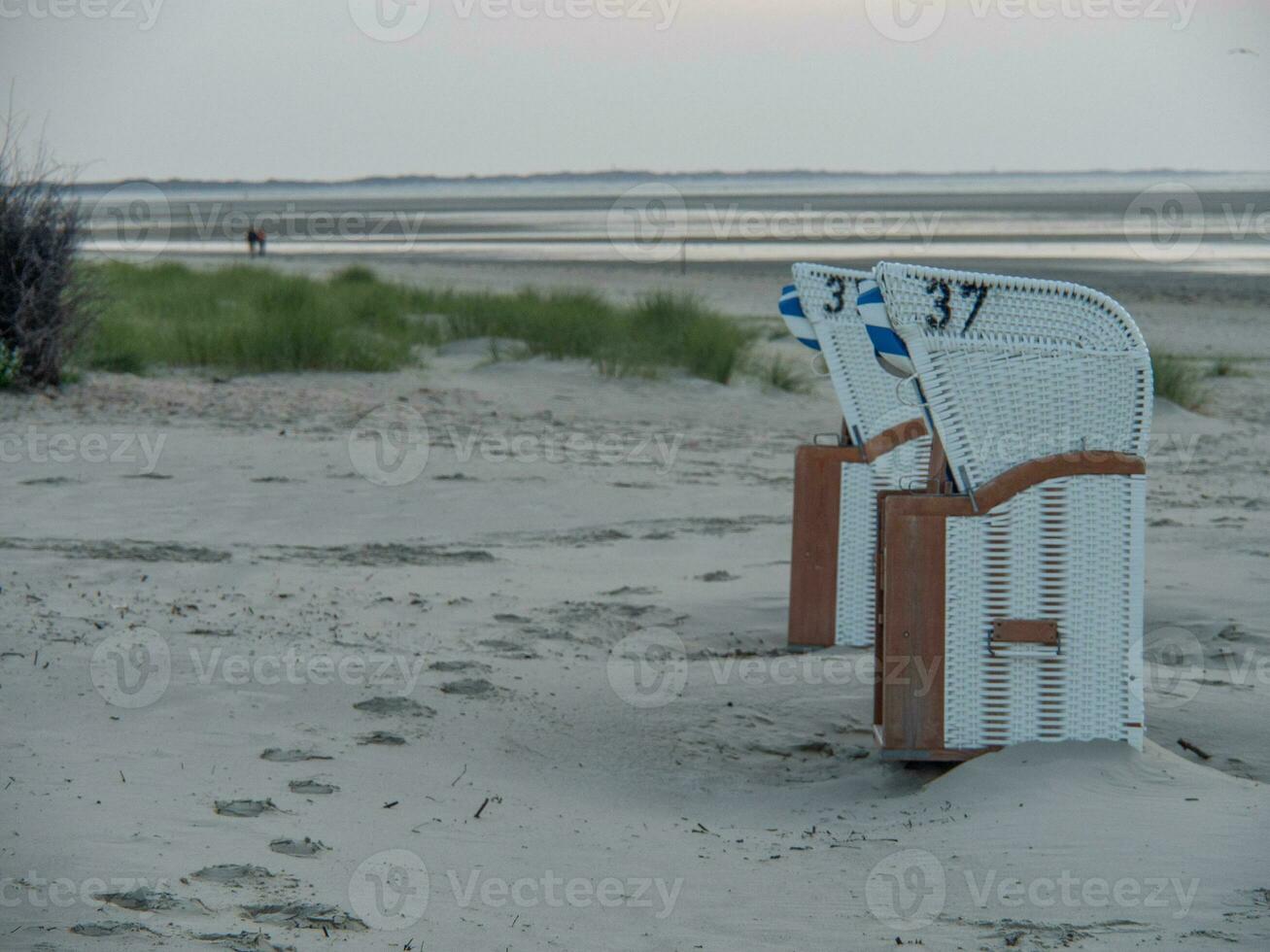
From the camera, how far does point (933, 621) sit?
12.0 ft

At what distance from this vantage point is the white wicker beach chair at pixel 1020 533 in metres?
3.54

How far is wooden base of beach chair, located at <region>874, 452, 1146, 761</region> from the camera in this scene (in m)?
3.60

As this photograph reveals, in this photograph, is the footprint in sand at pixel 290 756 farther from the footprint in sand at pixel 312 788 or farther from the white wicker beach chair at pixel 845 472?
the white wicker beach chair at pixel 845 472

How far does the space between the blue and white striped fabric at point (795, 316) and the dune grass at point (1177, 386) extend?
6.80 metres

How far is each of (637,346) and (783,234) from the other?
36.8m

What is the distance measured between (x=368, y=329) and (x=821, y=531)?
33.0ft

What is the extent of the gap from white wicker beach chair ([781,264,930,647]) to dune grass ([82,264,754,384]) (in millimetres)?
7052

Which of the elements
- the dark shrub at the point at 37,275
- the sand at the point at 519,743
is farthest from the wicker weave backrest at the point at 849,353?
the dark shrub at the point at 37,275

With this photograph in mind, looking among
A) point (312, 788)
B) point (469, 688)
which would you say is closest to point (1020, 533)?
point (469, 688)

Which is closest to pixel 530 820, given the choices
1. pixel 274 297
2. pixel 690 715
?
pixel 690 715

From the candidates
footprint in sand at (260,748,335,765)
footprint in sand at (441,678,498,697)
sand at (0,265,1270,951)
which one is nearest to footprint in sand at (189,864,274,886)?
sand at (0,265,1270,951)

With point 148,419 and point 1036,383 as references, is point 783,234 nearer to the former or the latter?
point 148,419

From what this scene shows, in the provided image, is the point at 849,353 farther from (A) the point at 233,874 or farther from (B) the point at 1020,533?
(A) the point at 233,874

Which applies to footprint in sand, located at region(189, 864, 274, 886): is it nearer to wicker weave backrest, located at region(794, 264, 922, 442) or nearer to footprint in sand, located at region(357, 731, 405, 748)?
footprint in sand, located at region(357, 731, 405, 748)
